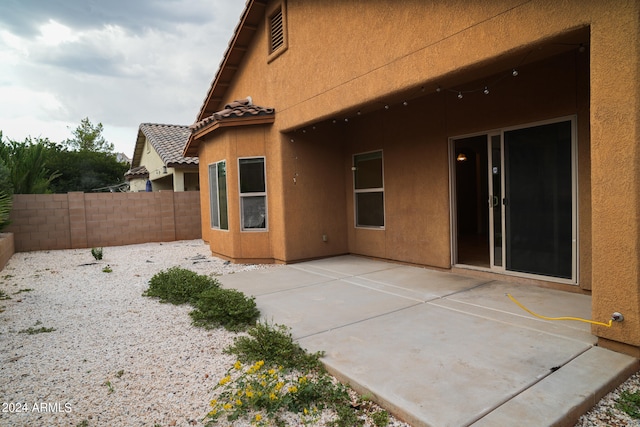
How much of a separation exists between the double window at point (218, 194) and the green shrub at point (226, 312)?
164 inches

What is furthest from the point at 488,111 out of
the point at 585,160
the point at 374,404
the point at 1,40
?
the point at 1,40

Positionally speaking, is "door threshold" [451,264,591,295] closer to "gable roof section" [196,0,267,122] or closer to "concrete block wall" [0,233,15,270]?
"gable roof section" [196,0,267,122]

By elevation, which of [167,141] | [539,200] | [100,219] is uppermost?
[167,141]

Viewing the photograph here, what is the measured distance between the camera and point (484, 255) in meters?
7.55

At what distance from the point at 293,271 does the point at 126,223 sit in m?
8.57

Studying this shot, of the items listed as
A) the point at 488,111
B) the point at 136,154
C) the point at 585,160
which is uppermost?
the point at 136,154

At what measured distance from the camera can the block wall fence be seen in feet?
39.0

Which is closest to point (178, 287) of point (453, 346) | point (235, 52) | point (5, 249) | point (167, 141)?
point (453, 346)

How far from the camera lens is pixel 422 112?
7055mm

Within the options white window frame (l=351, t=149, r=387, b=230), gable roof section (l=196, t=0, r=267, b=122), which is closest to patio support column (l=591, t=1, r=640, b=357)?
white window frame (l=351, t=149, r=387, b=230)

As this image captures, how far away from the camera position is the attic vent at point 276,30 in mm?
8133

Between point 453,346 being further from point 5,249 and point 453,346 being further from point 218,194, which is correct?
point 5,249

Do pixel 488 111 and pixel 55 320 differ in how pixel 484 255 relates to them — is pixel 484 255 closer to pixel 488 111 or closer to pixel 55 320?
pixel 488 111

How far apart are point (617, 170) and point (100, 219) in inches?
552
